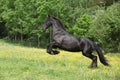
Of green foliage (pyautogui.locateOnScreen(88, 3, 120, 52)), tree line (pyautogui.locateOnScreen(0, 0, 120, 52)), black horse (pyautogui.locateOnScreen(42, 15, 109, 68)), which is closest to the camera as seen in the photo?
black horse (pyautogui.locateOnScreen(42, 15, 109, 68))

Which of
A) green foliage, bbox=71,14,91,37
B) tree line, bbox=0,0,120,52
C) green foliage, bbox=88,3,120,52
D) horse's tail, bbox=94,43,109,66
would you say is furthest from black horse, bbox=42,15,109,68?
green foliage, bbox=71,14,91,37

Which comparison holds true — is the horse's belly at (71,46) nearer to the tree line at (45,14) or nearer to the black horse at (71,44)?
the black horse at (71,44)

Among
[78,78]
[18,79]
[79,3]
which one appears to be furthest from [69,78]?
[79,3]

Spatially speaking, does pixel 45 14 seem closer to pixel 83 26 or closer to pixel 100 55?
pixel 83 26

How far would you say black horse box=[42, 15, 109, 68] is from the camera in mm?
16703

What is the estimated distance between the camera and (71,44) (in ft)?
55.5

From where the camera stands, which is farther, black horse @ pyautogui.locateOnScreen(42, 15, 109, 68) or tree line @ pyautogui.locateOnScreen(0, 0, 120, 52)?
tree line @ pyautogui.locateOnScreen(0, 0, 120, 52)

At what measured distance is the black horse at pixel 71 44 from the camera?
16.7 m

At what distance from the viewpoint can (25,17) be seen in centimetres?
7069

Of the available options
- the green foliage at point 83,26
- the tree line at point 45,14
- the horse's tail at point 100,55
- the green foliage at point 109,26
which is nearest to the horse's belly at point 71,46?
the horse's tail at point 100,55

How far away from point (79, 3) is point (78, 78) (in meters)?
59.0

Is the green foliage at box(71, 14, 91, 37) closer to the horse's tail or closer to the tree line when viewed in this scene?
the tree line

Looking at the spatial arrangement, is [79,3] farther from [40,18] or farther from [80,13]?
[40,18]

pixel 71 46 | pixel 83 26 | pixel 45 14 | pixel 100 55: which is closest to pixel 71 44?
pixel 71 46
